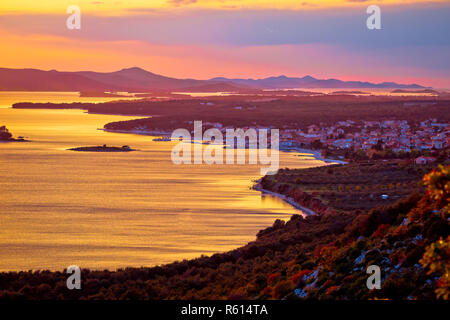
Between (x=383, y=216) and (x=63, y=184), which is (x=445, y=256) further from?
(x=63, y=184)

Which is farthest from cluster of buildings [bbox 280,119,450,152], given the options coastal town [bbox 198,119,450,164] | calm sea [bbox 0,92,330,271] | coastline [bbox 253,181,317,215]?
coastline [bbox 253,181,317,215]

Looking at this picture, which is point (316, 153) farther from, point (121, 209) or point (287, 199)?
point (121, 209)

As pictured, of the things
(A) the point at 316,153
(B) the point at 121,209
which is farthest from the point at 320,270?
(A) the point at 316,153

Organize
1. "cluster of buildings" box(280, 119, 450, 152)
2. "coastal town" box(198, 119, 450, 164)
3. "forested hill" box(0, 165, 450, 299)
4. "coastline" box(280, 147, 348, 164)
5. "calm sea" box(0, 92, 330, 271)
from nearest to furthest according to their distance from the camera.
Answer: "forested hill" box(0, 165, 450, 299)
"calm sea" box(0, 92, 330, 271)
"coastline" box(280, 147, 348, 164)
"coastal town" box(198, 119, 450, 164)
"cluster of buildings" box(280, 119, 450, 152)

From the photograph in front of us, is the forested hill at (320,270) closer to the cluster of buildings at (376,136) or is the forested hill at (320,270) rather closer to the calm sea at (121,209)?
the calm sea at (121,209)

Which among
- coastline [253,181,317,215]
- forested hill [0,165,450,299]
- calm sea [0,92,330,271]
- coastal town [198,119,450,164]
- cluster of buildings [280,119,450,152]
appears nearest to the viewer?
forested hill [0,165,450,299]

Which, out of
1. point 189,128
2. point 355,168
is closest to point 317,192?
point 355,168

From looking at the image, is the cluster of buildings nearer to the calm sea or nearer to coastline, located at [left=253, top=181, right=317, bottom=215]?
the calm sea

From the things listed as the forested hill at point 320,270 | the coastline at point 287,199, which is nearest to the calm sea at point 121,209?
the coastline at point 287,199
